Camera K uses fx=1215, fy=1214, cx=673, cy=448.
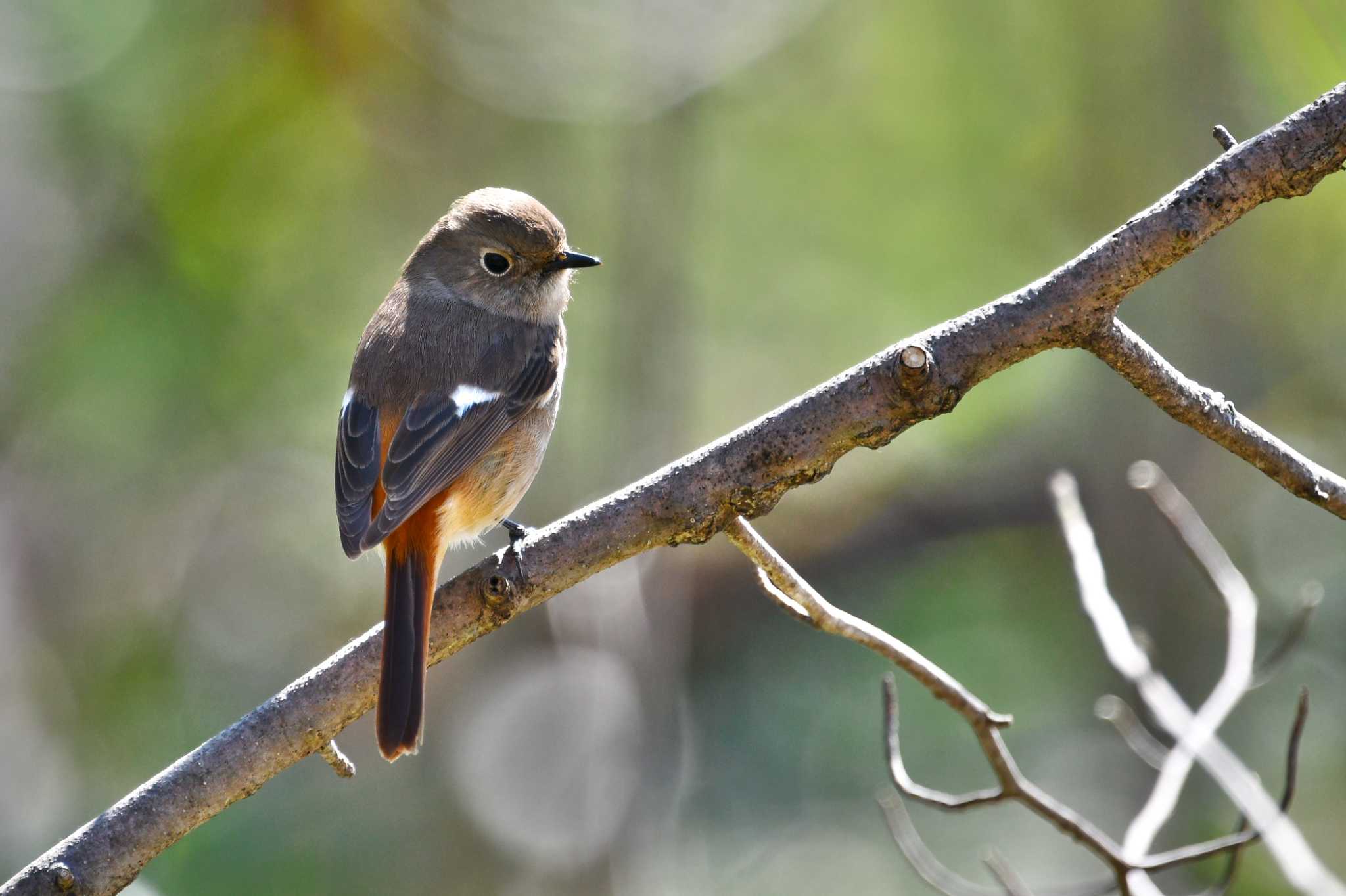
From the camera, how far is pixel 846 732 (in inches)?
292

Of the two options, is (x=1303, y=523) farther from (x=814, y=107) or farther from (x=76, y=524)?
(x=76, y=524)

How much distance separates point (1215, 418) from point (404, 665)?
158 centimetres

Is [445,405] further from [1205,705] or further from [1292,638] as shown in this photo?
[1292,638]

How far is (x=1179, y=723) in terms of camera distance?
2930 mm

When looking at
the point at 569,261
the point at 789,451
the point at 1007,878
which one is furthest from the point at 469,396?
the point at 1007,878

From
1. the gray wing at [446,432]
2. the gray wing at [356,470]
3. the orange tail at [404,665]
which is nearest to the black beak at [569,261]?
the gray wing at [446,432]

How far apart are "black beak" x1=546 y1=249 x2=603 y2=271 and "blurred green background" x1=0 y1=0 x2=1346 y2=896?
5.04ft

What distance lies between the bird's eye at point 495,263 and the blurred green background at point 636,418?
154 centimetres

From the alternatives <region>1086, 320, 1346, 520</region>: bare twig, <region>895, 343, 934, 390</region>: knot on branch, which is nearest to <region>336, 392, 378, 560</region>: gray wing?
<region>895, 343, 934, 390</region>: knot on branch

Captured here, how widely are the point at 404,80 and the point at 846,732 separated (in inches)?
193

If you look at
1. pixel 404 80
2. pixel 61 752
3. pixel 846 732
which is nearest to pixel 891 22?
pixel 404 80

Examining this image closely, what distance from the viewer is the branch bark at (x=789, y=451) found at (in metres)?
2.00

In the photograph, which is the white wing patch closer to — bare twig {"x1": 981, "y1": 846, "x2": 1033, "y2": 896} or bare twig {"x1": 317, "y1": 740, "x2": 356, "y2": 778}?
bare twig {"x1": 317, "y1": 740, "x2": 356, "y2": 778}

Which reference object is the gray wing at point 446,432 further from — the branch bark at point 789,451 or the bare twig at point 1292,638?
the bare twig at point 1292,638
